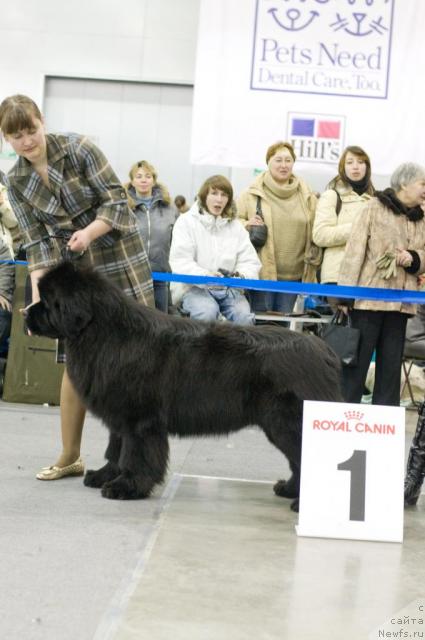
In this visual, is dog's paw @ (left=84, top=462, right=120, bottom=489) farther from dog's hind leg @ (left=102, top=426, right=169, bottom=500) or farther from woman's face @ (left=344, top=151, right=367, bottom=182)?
woman's face @ (left=344, top=151, right=367, bottom=182)

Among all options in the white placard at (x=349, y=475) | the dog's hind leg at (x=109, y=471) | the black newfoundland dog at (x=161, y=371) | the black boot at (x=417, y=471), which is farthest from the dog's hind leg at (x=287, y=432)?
the dog's hind leg at (x=109, y=471)

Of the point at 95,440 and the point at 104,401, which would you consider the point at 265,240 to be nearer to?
the point at 95,440

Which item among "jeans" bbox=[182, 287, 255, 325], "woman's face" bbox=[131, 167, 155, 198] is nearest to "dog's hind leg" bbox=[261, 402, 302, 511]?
"jeans" bbox=[182, 287, 255, 325]

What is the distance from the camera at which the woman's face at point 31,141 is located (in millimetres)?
3158

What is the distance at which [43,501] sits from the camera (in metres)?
3.13

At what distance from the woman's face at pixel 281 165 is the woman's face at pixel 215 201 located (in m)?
0.42

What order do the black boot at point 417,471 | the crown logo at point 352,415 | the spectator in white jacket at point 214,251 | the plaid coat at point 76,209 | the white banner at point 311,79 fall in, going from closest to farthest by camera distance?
the crown logo at point 352,415 < the plaid coat at point 76,209 < the black boot at point 417,471 < the spectator in white jacket at point 214,251 < the white banner at point 311,79

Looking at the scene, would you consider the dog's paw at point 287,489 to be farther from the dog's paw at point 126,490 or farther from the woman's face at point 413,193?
the woman's face at point 413,193

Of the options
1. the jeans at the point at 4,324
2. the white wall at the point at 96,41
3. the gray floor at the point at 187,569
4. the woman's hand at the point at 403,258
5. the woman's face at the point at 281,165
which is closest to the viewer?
the gray floor at the point at 187,569

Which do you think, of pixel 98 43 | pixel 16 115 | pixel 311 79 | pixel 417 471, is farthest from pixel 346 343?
pixel 98 43

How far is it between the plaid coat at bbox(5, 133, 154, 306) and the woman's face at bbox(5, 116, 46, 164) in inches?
2.0

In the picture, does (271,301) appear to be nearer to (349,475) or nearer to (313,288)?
(313,288)

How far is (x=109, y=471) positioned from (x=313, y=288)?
6.09ft

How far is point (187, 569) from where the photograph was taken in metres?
2.42
